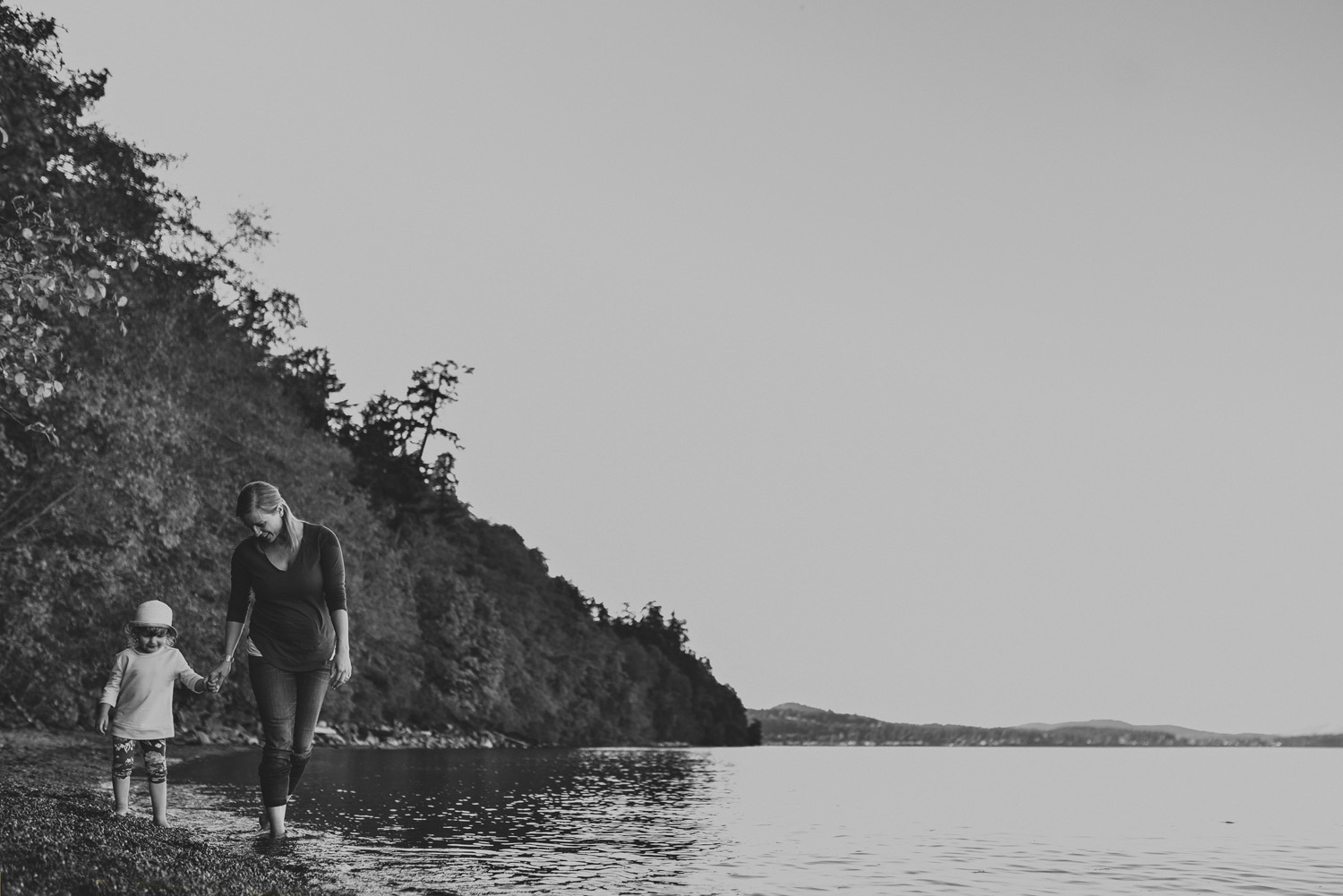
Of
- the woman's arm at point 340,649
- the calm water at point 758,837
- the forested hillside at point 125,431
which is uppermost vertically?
the forested hillside at point 125,431

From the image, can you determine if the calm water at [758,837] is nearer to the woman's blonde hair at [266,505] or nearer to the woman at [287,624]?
the woman at [287,624]

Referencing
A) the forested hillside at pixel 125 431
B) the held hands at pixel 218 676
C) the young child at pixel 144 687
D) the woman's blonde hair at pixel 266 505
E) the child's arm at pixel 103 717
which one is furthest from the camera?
the forested hillside at pixel 125 431

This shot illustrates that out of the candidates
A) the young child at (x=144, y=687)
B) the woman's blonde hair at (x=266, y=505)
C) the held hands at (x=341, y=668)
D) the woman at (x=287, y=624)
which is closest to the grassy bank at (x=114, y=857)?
the young child at (x=144, y=687)

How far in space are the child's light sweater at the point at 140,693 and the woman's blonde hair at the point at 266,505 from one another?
160cm

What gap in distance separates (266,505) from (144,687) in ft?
6.87

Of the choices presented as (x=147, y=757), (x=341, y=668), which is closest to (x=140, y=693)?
(x=147, y=757)

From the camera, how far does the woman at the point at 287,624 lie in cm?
875

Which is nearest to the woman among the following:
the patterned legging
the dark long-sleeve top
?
the dark long-sleeve top

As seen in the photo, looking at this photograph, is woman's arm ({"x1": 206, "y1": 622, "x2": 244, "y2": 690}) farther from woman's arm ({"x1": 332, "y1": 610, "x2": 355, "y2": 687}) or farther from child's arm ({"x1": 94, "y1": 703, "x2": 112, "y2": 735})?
child's arm ({"x1": 94, "y1": 703, "x2": 112, "y2": 735})

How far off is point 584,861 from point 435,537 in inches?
2573

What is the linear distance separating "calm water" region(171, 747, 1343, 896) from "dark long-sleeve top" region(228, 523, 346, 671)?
1.59 m

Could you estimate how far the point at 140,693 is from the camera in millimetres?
9336

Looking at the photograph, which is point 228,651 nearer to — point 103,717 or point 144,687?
point 144,687

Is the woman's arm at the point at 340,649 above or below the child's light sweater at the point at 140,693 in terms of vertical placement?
above
